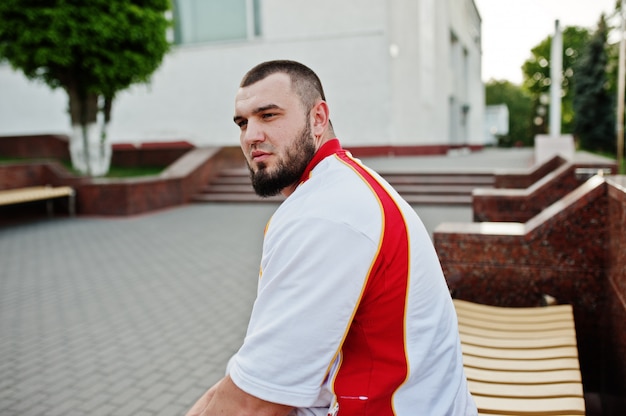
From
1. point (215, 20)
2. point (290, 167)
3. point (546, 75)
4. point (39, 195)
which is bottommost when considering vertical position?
point (39, 195)

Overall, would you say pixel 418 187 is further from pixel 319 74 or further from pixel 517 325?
pixel 517 325

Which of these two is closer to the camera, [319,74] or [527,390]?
[527,390]

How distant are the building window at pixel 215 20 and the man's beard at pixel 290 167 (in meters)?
20.8

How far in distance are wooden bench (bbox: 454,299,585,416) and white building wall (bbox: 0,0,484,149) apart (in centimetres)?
1748

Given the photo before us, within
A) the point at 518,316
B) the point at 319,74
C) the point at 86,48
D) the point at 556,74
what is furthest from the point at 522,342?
the point at 319,74

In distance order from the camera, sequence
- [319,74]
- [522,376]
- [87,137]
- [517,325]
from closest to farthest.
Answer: [522,376], [517,325], [87,137], [319,74]

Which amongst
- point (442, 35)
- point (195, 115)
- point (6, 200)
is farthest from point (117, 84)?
point (442, 35)

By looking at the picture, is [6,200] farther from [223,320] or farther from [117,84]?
[223,320]

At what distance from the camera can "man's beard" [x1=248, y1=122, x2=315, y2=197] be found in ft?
5.80

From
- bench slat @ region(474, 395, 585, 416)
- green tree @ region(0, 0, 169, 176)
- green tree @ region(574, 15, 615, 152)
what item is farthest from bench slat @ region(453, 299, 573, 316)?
green tree @ region(574, 15, 615, 152)

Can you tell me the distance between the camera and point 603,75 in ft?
122

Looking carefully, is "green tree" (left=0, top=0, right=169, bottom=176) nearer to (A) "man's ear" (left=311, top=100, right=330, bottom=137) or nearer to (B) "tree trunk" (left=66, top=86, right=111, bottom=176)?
(B) "tree trunk" (left=66, top=86, right=111, bottom=176)

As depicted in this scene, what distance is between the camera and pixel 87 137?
14.1 metres

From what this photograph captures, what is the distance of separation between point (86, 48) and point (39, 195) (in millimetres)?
3572
